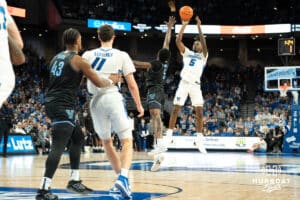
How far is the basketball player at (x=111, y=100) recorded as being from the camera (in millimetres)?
6164

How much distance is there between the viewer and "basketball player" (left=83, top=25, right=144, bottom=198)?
6164 millimetres

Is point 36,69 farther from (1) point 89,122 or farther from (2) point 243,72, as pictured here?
(2) point 243,72

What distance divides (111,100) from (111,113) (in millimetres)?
152

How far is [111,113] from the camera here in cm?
617

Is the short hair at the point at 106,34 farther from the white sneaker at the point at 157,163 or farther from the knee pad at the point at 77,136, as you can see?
the white sneaker at the point at 157,163

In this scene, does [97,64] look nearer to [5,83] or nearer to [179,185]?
[179,185]

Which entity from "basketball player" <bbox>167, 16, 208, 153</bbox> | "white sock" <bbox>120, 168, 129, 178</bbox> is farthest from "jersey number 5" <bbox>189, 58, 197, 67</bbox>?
"white sock" <bbox>120, 168, 129, 178</bbox>

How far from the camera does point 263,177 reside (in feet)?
29.6

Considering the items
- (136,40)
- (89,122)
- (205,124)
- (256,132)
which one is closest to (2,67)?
(89,122)

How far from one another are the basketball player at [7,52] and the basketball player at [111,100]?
88.5 inches

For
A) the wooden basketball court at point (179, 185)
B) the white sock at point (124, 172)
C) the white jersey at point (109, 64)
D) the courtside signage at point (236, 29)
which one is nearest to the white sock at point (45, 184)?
the wooden basketball court at point (179, 185)

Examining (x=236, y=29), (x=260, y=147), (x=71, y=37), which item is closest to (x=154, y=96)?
(x=71, y=37)

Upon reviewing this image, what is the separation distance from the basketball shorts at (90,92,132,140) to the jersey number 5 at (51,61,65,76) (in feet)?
1.76

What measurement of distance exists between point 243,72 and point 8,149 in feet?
68.3
